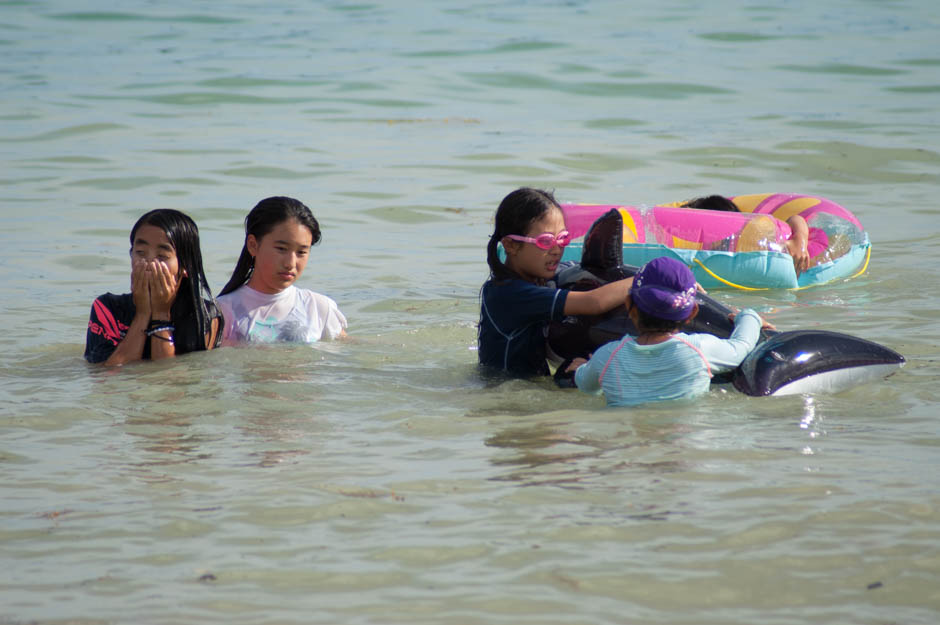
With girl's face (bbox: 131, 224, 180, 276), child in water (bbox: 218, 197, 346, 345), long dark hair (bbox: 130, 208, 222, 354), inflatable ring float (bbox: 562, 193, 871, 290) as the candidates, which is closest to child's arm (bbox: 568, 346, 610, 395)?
child in water (bbox: 218, 197, 346, 345)

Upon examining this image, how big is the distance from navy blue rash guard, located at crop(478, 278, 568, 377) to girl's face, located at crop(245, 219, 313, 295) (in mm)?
1123

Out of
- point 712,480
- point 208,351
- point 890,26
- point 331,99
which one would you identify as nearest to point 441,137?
point 331,99

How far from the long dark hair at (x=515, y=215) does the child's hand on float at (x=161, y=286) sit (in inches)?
63.9

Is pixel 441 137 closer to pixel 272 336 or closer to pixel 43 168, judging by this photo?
pixel 43 168

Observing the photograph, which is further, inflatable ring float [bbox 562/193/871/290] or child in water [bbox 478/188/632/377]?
inflatable ring float [bbox 562/193/871/290]

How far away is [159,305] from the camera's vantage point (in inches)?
225

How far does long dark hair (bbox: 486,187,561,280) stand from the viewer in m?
5.21

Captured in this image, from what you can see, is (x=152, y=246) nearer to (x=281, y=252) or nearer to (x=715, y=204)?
(x=281, y=252)

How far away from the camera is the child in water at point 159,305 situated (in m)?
5.56

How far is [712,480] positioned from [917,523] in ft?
2.22

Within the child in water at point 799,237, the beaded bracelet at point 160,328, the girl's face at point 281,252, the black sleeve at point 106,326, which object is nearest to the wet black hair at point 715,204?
the child in water at point 799,237

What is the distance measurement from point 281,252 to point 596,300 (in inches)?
70.7

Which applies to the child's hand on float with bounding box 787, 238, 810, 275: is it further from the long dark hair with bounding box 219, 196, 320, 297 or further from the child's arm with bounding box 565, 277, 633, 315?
the long dark hair with bounding box 219, 196, 320, 297

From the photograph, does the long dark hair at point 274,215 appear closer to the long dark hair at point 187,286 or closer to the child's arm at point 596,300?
the long dark hair at point 187,286
